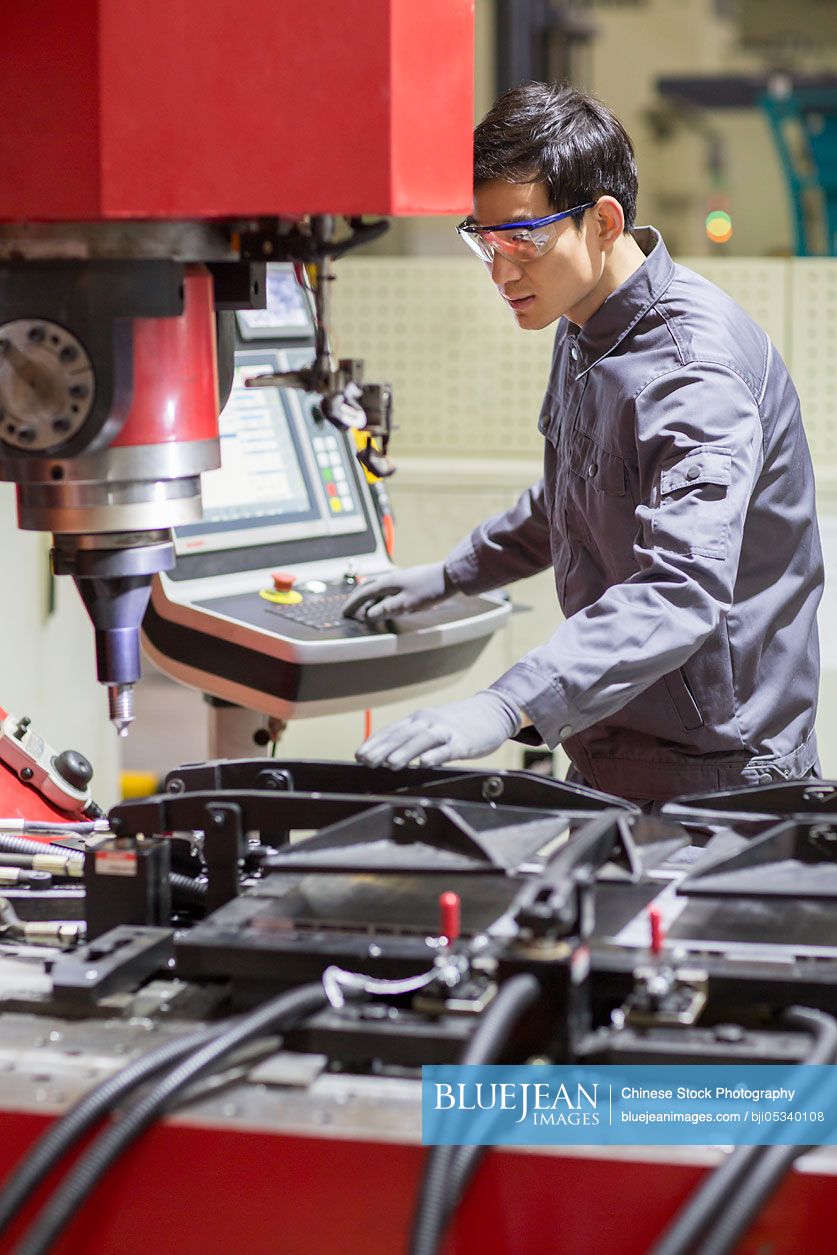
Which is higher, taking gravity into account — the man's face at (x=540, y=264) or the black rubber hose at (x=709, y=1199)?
the man's face at (x=540, y=264)

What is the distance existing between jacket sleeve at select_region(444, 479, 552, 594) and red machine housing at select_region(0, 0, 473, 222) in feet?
3.88

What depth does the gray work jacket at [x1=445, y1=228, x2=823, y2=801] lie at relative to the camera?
1.72 metres

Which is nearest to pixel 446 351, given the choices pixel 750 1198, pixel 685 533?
pixel 685 533

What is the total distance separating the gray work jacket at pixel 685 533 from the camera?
1.72 m

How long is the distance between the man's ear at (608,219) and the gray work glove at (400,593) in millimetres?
653

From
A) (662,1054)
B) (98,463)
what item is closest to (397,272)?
(98,463)

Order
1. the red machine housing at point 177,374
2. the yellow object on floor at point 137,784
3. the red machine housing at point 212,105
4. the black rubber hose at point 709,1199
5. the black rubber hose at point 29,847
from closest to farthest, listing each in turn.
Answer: the black rubber hose at point 709,1199
the red machine housing at point 212,105
the red machine housing at point 177,374
the black rubber hose at point 29,847
the yellow object on floor at point 137,784

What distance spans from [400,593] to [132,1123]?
1609 millimetres

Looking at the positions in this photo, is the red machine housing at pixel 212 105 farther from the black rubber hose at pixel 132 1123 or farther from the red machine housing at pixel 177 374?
the black rubber hose at pixel 132 1123

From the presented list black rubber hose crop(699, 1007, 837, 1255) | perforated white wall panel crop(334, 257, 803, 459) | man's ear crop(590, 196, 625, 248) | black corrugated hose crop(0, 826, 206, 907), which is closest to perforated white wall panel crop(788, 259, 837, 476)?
perforated white wall panel crop(334, 257, 803, 459)

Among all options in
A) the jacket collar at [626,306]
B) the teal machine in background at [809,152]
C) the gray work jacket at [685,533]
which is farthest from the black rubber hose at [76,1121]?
the teal machine in background at [809,152]

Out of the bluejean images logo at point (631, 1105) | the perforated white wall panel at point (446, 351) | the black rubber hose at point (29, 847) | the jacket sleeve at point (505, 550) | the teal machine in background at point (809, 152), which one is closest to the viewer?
the bluejean images logo at point (631, 1105)

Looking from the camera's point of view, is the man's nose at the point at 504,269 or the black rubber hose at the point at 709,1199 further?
the man's nose at the point at 504,269

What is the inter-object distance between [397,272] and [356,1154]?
322cm
